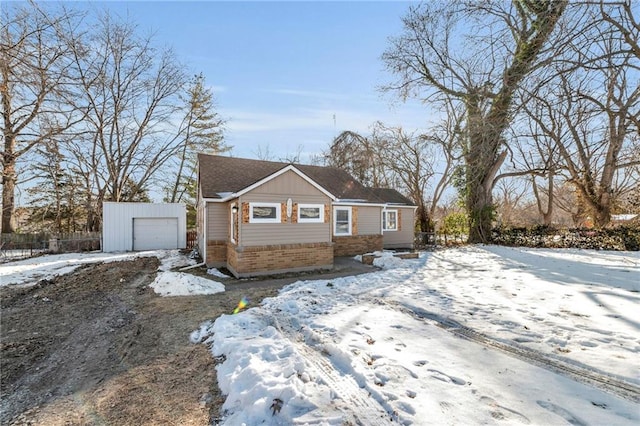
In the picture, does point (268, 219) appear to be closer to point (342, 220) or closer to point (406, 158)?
point (342, 220)

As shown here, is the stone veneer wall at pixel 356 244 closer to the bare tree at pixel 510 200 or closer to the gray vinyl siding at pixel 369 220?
the gray vinyl siding at pixel 369 220

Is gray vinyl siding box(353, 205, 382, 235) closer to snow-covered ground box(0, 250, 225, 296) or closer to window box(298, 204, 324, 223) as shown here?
window box(298, 204, 324, 223)

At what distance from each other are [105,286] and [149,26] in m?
19.1

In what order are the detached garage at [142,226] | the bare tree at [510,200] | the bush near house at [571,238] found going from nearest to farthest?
the bush near house at [571,238] < the detached garage at [142,226] < the bare tree at [510,200]

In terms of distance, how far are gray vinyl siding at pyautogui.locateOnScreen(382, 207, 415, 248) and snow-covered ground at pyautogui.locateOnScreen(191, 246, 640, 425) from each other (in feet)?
29.7

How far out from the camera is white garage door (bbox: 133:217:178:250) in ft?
52.0

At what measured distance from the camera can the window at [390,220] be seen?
1612cm

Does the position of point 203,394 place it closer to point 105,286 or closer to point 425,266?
point 105,286

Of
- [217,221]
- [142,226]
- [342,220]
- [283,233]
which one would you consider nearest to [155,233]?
[142,226]

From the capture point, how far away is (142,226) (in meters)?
15.9

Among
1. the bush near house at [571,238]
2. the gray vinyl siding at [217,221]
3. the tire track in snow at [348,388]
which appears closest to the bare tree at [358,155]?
the bush near house at [571,238]

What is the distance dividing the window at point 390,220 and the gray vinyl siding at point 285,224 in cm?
666

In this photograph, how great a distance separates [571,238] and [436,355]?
54.7 feet

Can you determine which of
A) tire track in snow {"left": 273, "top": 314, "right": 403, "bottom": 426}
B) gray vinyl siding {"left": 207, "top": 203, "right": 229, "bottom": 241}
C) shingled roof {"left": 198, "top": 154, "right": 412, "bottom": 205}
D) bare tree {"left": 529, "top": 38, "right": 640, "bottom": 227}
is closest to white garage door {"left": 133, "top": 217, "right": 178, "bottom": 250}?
shingled roof {"left": 198, "top": 154, "right": 412, "bottom": 205}
